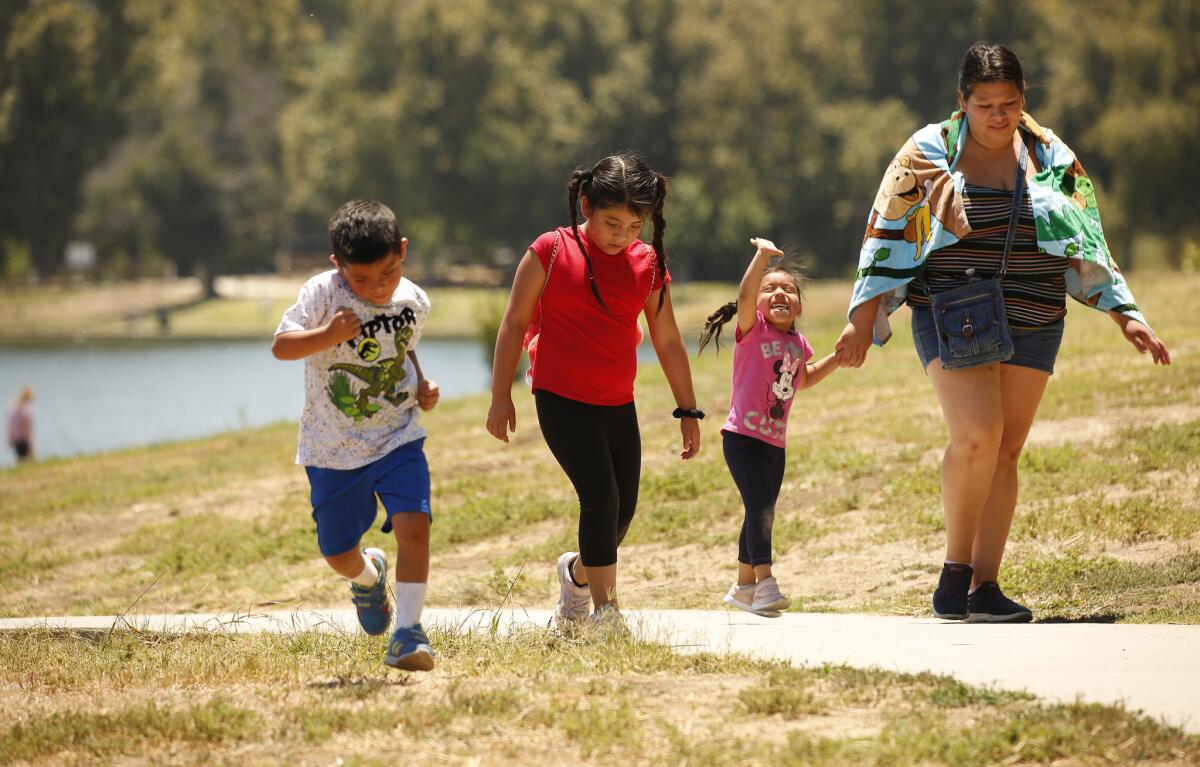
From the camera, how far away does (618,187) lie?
6.00 meters

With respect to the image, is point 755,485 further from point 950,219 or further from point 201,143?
point 201,143

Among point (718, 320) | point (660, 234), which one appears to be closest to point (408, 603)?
point (660, 234)

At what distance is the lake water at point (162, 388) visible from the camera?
3159 cm

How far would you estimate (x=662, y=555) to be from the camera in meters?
9.53

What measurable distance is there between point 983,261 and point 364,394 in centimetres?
252

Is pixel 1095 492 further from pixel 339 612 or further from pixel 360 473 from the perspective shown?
pixel 360 473

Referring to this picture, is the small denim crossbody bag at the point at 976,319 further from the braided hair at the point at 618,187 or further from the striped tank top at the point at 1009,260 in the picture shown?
the braided hair at the point at 618,187

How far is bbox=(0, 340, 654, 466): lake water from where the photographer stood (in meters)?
31.6

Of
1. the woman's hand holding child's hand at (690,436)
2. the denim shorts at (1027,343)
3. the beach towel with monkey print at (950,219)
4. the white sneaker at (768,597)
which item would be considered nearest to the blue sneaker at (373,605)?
the woman's hand holding child's hand at (690,436)

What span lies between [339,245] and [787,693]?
87.6 inches

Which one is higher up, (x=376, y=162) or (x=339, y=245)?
(x=376, y=162)

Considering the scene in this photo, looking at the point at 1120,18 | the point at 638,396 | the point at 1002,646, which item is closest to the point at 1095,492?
the point at 1002,646

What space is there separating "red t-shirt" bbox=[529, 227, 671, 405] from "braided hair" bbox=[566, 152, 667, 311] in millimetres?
47

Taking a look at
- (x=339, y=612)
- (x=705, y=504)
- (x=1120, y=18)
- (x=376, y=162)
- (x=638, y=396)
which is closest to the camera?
(x=339, y=612)
